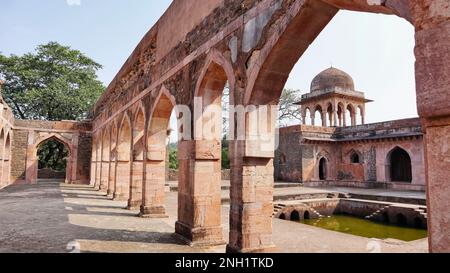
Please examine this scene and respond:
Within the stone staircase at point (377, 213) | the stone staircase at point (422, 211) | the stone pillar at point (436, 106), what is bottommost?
the stone staircase at point (377, 213)

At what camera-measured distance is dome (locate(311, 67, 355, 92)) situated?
76.9 ft

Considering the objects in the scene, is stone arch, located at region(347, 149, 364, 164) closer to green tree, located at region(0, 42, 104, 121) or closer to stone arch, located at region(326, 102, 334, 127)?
stone arch, located at region(326, 102, 334, 127)

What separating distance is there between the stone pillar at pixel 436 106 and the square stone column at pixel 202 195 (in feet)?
13.0

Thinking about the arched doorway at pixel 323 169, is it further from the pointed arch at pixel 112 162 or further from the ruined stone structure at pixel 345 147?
the pointed arch at pixel 112 162

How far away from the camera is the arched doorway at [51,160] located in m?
24.3

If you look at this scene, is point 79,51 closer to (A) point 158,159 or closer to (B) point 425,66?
(A) point 158,159

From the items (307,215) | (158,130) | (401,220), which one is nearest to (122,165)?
(158,130)

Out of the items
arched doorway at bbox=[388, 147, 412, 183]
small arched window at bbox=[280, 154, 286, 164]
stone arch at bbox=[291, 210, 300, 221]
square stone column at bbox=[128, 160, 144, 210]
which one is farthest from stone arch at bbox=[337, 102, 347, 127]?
square stone column at bbox=[128, 160, 144, 210]

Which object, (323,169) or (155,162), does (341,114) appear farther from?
(155,162)

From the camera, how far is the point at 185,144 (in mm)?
5875

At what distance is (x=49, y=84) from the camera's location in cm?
2334

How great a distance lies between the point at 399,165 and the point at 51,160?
2555cm

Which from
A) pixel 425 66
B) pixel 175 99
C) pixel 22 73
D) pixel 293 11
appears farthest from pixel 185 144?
pixel 22 73

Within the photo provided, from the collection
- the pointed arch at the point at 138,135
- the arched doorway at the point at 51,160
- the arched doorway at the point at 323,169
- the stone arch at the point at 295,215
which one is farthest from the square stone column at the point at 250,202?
the arched doorway at the point at 51,160
